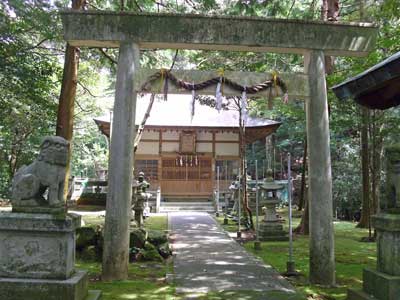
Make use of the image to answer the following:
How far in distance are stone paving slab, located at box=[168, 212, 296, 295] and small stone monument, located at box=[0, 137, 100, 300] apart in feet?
6.59

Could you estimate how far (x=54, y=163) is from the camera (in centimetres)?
415

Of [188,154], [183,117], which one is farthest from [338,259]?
[183,117]

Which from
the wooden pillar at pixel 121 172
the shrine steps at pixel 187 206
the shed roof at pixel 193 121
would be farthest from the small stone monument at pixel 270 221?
the shed roof at pixel 193 121

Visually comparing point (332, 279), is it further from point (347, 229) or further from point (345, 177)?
point (345, 177)

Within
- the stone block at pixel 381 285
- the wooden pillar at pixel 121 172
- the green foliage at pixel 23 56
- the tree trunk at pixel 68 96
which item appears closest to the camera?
the stone block at pixel 381 285

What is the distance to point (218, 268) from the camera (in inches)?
276

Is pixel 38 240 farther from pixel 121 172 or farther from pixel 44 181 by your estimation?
pixel 121 172

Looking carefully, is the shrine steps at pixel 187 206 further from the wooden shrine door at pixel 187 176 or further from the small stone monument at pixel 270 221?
the small stone monument at pixel 270 221

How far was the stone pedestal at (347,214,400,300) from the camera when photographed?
152 inches

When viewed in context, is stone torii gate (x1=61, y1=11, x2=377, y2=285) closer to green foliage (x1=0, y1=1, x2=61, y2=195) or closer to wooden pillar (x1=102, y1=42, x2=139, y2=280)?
wooden pillar (x1=102, y1=42, x2=139, y2=280)

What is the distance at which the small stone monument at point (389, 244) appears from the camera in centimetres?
391

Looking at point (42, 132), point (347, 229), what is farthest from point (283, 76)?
point (42, 132)

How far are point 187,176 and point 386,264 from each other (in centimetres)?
1967

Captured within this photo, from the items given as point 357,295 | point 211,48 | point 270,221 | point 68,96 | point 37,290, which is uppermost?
point 211,48
